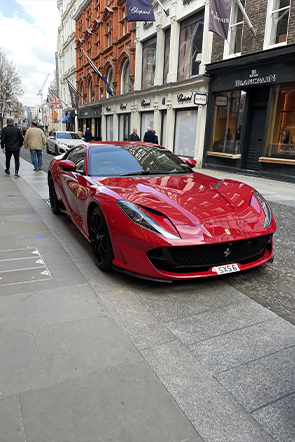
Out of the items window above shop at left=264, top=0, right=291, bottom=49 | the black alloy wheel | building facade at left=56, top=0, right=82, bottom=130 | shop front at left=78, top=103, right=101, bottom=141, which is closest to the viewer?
the black alloy wheel

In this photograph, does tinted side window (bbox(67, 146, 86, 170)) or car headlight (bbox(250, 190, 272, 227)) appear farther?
tinted side window (bbox(67, 146, 86, 170))

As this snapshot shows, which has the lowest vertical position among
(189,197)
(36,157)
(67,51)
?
(36,157)

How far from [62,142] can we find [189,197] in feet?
60.0

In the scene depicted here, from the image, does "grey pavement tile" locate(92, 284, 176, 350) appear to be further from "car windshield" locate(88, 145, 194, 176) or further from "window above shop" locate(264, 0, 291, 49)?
"window above shop" locate(264, 0, 291, 49)

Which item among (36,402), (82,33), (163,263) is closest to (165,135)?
(163,263)

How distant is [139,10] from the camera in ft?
56.0

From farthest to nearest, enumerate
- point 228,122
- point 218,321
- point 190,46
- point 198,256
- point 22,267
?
point 190,46 < point 228,122 < point 22,267 < point 198,256 < point 218,321

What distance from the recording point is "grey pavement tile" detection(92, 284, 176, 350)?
2.61 m

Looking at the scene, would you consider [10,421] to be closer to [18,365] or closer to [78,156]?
[18,365]

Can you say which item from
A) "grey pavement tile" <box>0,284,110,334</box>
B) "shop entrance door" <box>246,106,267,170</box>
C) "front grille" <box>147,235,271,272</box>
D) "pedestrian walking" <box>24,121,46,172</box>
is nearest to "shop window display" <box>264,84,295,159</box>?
"shop entrance door" <box>246,106,267,170</box>

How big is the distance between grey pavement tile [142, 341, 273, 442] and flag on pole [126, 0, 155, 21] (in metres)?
18.1

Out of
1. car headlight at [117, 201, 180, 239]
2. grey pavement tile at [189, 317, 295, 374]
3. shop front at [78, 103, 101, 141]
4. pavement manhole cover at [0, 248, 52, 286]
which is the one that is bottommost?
pavement manhole cover at [0, 248, 52, 286]

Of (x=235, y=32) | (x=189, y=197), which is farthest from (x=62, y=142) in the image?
(x=189, y=197)

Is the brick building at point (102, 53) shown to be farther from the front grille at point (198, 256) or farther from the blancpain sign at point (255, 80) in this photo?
the front grille at point (198, 256)
